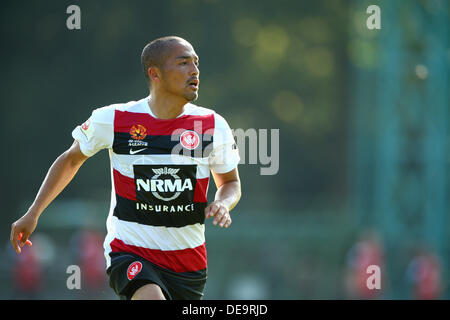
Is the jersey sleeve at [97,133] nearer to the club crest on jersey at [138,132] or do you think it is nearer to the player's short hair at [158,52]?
the club crest on jersey at [138,132]

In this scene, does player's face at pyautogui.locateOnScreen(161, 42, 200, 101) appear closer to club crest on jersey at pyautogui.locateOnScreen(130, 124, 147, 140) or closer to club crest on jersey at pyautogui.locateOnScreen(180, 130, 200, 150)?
club crest on jersey at pyautogui.locateOnScreen(180, 130, 200, 150)

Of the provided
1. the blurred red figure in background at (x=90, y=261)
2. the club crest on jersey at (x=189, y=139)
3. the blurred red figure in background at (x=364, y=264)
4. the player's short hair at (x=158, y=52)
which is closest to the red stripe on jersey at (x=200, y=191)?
the club crest on jersey at (x=189, y=139)

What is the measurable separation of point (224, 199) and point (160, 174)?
0.48 m

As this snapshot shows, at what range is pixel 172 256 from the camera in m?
5.05

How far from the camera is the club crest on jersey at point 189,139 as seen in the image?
5094 millimetres

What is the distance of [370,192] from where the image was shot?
19.4 metres

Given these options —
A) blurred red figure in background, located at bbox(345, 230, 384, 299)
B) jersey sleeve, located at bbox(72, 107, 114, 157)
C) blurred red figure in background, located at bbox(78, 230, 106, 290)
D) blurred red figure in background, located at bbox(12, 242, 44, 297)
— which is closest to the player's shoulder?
jersey sleeve, located at bbox(72, 107, 114, 157)

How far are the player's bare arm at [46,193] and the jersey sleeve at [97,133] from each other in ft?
0.28

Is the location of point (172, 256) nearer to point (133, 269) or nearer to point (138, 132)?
point (133, 269)

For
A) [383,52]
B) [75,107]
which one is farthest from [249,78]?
[383,52]

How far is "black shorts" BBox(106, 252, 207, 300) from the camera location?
4.81 metres

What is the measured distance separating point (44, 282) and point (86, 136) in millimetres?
13650

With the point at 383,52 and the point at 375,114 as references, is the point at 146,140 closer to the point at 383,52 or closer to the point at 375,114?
the point at 383,52
